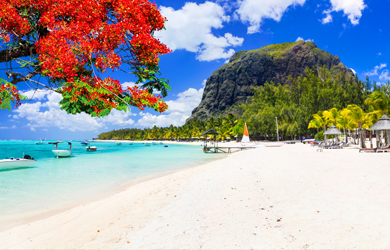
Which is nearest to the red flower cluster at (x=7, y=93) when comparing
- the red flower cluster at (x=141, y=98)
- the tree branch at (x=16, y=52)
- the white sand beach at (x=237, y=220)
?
the tree branch at (x=16, y=52)

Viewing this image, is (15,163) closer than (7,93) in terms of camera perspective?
No

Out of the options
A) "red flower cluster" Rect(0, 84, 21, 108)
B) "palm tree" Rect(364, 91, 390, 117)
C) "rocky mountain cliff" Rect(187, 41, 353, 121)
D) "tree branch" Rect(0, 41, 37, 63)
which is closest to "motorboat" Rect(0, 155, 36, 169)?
"tree branch" Rect(0, 41, 37, 63)

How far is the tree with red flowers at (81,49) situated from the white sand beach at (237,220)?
338 cm

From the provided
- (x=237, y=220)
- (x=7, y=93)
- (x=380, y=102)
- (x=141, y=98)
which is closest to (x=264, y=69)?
(x=380, y=102)

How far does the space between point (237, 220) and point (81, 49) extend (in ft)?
16.2

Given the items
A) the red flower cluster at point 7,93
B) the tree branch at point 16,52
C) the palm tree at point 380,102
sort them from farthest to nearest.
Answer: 1. the palm tree at point 380,102
2. the tree branch at point 16,52
3. the red flower cluster at point 7,93

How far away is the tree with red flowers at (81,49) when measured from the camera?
2146mm

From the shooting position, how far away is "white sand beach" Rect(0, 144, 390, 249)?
427 cm

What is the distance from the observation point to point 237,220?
5.21 m

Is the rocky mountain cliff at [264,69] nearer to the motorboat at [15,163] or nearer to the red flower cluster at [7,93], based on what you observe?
the motorboat at [15,163]

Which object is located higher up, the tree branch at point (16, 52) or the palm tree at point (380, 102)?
the palm tree at point (380, 102)

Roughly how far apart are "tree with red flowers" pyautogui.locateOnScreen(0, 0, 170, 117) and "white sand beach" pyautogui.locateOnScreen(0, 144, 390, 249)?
338 centimetres

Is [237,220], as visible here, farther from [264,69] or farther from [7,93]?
[264,69]

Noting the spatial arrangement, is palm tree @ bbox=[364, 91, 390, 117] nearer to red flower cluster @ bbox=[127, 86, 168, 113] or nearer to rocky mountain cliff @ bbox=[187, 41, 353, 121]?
red flower cluster @ bbox=[127, 86, 168, 113]
